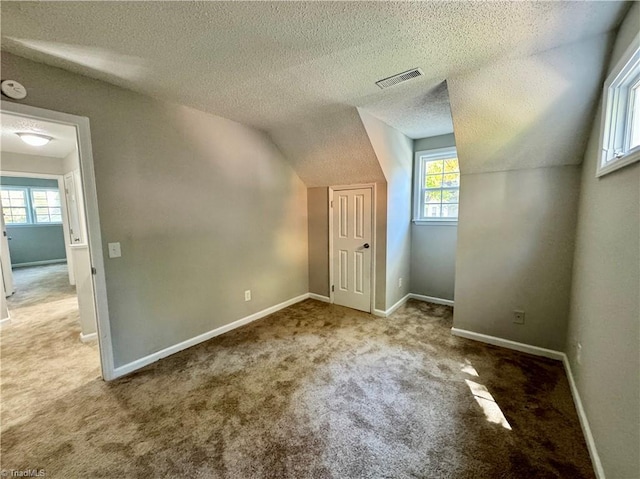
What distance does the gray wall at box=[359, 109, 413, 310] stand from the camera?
124 inches

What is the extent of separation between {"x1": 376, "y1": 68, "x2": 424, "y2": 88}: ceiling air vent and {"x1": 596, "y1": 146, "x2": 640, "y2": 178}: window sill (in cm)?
133

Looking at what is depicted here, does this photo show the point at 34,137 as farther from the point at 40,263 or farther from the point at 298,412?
the point at 40,263

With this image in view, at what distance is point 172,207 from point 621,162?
3.24 m

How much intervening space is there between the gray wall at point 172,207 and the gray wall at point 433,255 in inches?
84.4

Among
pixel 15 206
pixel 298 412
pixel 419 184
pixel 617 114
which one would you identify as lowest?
pixel 298 412

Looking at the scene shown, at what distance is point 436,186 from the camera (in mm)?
3885

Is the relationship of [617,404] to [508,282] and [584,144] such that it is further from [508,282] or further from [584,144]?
[584,144]

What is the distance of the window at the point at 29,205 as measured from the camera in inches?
263

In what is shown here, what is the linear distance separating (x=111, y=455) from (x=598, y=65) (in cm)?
387

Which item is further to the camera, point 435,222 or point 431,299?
point 431,299

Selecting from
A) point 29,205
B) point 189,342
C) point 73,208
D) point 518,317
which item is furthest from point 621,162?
point 29,205

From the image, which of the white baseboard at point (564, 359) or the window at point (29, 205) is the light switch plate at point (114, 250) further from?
the window at point (29, 205)

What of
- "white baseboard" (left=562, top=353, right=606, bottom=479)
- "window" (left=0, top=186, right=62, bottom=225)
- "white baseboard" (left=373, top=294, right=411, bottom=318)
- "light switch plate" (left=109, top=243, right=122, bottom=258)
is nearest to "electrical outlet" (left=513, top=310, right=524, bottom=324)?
"white baseboard" (left=562, top=353, right=606, bottom=479)

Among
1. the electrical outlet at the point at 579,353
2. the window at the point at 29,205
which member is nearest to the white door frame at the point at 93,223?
the electrical outlet at the point at 579,353
